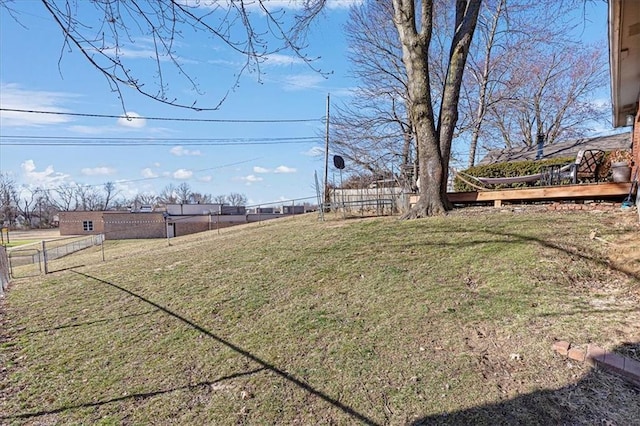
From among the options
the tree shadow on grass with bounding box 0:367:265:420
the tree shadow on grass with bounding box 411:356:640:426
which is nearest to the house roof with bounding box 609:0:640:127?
the tree shadow on grass with bounding box 411:356:640:426

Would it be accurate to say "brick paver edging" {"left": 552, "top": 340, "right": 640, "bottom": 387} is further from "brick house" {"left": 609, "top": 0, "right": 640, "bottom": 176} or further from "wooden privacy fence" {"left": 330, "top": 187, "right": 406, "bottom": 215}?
"wooden privacy fence" {"left": 330, "top": 187, "right": 406, "bottom": 215}

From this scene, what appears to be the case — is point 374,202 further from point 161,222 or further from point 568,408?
point 161,222

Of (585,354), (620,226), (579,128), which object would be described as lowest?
(585,354)

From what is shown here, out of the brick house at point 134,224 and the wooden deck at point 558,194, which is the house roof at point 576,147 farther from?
the brick house at point 134,224

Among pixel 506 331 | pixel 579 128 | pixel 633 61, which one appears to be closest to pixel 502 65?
pixel 579 128

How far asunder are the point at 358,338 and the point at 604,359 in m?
1.68

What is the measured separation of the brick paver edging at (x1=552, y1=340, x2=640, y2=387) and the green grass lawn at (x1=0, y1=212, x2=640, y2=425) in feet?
0.21

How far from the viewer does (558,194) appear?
548cm

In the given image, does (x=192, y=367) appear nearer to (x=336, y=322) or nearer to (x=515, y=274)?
(x=336, y=322)

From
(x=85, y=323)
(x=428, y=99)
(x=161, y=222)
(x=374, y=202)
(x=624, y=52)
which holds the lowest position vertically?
(x=161, y=222)

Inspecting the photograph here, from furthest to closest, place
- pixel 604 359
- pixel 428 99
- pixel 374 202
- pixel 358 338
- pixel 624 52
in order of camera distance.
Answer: pixel 374 202 → pixel 428 99 → pixel 624 52 → pixel 358 338 → pixel 604 359

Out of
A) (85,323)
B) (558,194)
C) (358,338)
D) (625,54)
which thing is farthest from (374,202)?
(85,323)

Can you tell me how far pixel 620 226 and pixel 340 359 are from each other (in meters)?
3.79

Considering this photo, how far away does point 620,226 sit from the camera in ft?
13.7
